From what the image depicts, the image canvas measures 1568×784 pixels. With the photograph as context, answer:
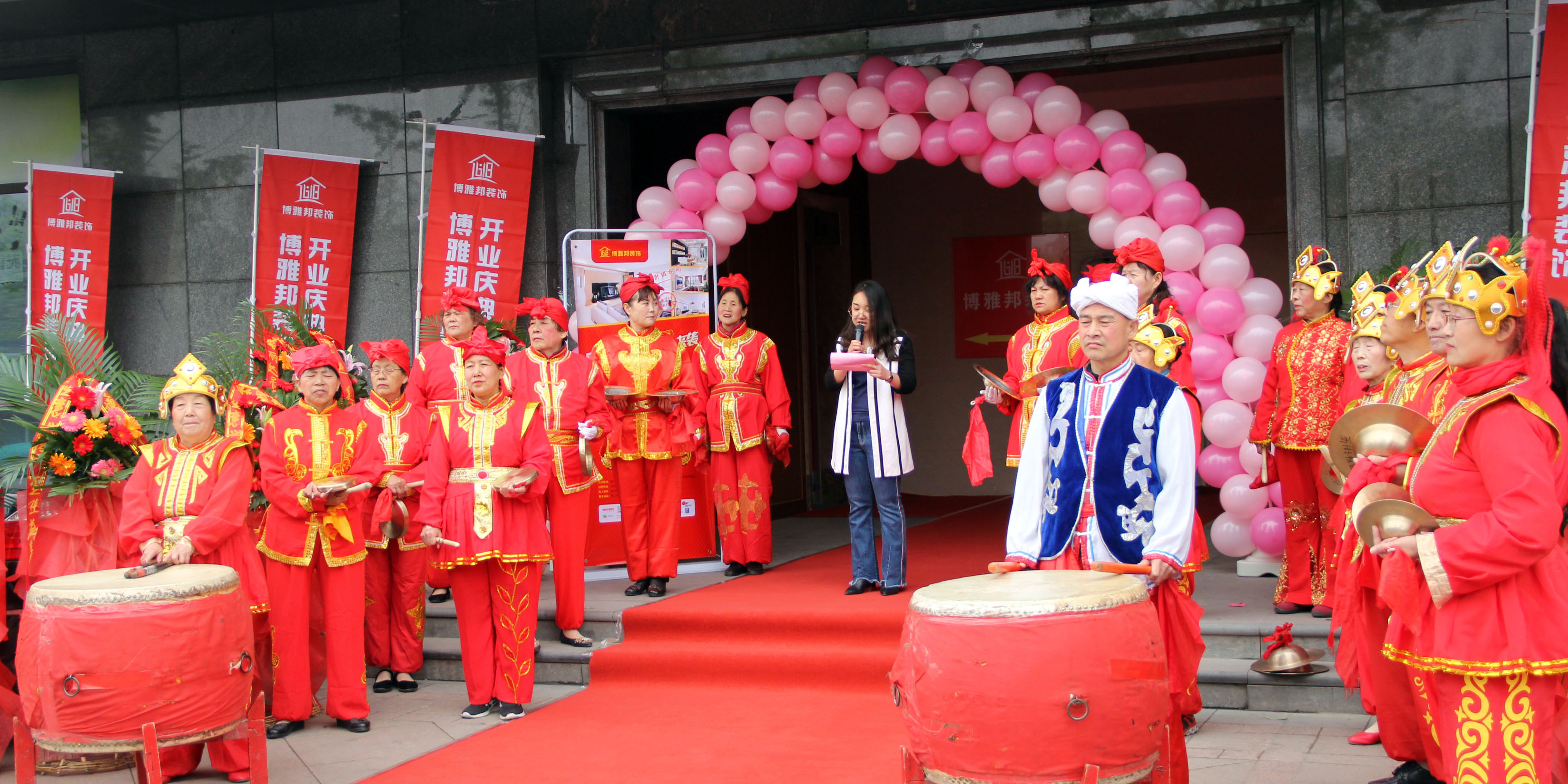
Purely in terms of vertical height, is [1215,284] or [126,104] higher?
[126,104]

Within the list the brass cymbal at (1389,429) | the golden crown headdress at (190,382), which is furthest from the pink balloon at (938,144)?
the brass cymbal at (1389,429)

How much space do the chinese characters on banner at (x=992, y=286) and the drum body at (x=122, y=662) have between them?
7.58m

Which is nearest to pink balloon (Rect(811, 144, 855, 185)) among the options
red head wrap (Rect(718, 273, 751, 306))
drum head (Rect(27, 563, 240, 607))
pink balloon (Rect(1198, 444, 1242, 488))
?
red head wrap (Rect(718, 273, 751, 306))

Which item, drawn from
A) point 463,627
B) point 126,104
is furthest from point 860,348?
point 126,104

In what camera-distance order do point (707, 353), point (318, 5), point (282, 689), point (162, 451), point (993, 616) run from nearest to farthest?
point (993, 616) → point (162, 451) → point (282, 689) → point (707, 353) → point (318, 5)

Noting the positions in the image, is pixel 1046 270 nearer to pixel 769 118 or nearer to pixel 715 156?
pixel 769 118

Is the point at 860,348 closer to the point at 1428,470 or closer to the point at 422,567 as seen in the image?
the point at 422,567

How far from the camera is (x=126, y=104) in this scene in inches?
334

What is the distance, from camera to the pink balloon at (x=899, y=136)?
6.82 meters

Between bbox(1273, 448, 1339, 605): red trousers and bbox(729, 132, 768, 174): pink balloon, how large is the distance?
3128 millimetres

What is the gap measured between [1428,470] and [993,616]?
3.63 ft

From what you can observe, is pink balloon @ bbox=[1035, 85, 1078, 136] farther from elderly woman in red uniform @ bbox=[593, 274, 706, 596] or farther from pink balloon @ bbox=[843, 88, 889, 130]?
elderly woman in red uniform @ bbox=[593, 274, 706, 596]

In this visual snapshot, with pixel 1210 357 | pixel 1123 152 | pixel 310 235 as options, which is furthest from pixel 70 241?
pixel 1210 357

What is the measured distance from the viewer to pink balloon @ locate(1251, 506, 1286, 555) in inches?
240
